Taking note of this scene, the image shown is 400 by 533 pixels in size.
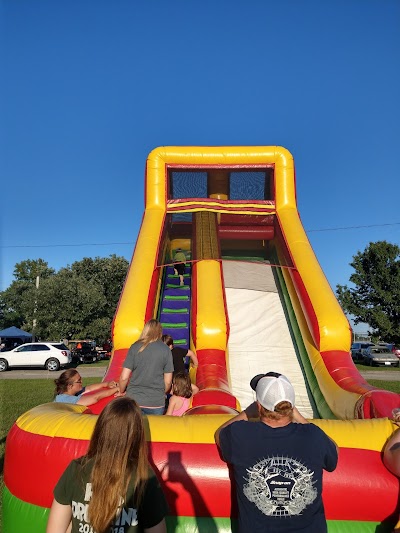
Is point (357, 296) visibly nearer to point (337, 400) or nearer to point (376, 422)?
point (337, 400)

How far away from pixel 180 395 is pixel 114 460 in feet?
8.41

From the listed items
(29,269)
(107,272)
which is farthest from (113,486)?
(29,269)

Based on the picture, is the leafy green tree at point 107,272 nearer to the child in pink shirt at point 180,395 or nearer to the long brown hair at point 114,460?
the child in pink shirt at point 180,395

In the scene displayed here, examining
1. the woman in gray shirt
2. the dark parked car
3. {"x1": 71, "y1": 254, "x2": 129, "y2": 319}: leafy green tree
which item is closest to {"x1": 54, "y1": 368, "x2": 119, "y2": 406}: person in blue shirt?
the woman in gray shirt

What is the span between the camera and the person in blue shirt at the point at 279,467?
65.8 inches

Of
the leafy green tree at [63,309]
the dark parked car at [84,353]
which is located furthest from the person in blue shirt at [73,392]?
the leafy green tree at [63,309]

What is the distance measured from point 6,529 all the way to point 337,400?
3.16 meters

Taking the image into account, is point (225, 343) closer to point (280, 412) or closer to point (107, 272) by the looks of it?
point (280, 412)

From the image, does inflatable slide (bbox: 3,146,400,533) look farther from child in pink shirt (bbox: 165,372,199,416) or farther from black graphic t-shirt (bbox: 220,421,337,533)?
black graphic t-shirt (bbox: 220,421,337,533)

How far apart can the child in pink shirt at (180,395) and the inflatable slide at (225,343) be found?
81 mm

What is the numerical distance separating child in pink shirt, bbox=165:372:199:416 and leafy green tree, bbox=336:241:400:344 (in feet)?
76.7

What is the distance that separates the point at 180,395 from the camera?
397 cm

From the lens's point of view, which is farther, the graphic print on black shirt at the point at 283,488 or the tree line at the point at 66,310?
the tree line at the point at 66,310

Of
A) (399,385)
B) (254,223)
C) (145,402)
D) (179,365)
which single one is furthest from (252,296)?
(399,385)
